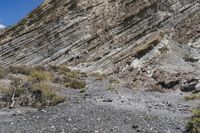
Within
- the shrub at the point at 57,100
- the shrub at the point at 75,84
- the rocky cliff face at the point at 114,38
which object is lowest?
the shrub at the point at 57,100

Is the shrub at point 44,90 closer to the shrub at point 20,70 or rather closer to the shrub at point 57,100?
the shrub at point 57,100

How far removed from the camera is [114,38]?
137 feet

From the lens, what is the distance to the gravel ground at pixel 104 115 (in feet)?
53.4

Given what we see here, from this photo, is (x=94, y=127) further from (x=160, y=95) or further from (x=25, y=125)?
(x=160, y=95)

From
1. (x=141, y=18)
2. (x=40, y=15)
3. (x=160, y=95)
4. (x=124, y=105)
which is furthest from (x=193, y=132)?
(x=40, y=15)

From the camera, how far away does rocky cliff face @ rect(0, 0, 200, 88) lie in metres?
34.2

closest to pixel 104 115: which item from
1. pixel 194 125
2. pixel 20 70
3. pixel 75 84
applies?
pixel 194 125

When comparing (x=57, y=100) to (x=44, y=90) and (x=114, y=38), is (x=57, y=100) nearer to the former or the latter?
(x=44, y=90)

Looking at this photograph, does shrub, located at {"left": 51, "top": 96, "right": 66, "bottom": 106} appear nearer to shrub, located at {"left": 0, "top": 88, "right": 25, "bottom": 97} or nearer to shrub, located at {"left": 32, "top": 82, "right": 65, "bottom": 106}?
shrub, located at {"left": 32, "top": 82, "right": 65, "bottom": 106}

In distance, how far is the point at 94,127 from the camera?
16.3 meters

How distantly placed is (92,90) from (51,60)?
17.5m

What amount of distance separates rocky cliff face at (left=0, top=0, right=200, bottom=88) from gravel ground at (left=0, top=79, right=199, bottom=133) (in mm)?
8042

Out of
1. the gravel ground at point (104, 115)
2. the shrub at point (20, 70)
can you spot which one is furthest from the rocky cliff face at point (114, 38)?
the gravel ground at point (104, 115)

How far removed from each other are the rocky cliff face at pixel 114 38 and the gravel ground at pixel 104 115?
8.04m
